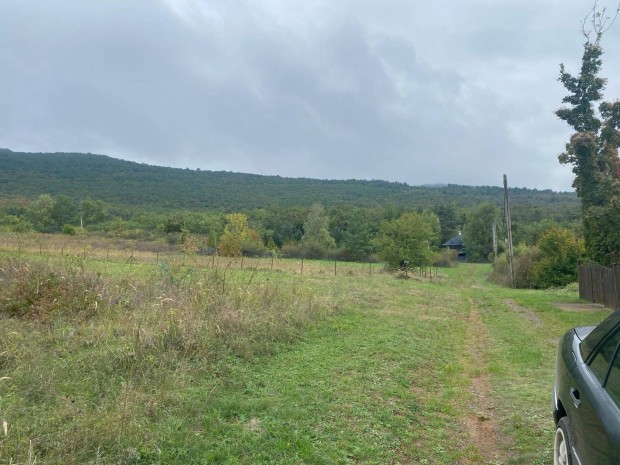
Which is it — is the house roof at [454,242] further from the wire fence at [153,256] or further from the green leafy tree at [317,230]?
the wire fence at [153,256]

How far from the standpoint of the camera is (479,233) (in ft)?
298

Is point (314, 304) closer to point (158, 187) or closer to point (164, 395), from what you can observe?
point (164, 395)

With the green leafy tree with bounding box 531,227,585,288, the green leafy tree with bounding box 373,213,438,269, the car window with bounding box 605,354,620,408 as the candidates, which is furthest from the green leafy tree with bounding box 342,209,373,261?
the car window with bounding box 605,354,620,408

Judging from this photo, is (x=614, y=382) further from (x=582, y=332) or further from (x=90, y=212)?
(x=90, y=212)

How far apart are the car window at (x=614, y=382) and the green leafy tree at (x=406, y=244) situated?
40.2 meters

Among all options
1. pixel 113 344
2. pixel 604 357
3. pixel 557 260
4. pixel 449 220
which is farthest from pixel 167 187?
pixel 604 357

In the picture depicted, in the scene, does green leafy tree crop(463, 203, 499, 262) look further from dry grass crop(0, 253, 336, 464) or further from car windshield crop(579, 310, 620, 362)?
car windshield crop(579, 310, 620, 362)

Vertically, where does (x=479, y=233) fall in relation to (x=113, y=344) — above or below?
above

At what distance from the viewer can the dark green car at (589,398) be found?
2.66 meters

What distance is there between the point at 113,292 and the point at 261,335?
373 cm

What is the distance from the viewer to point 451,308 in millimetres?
17891

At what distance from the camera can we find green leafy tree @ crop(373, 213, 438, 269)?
43438 millimetres

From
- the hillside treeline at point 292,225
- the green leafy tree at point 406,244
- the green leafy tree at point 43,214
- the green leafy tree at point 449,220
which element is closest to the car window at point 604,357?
the green leafy tree at point 406,244

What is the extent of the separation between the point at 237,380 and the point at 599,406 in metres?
4.51
